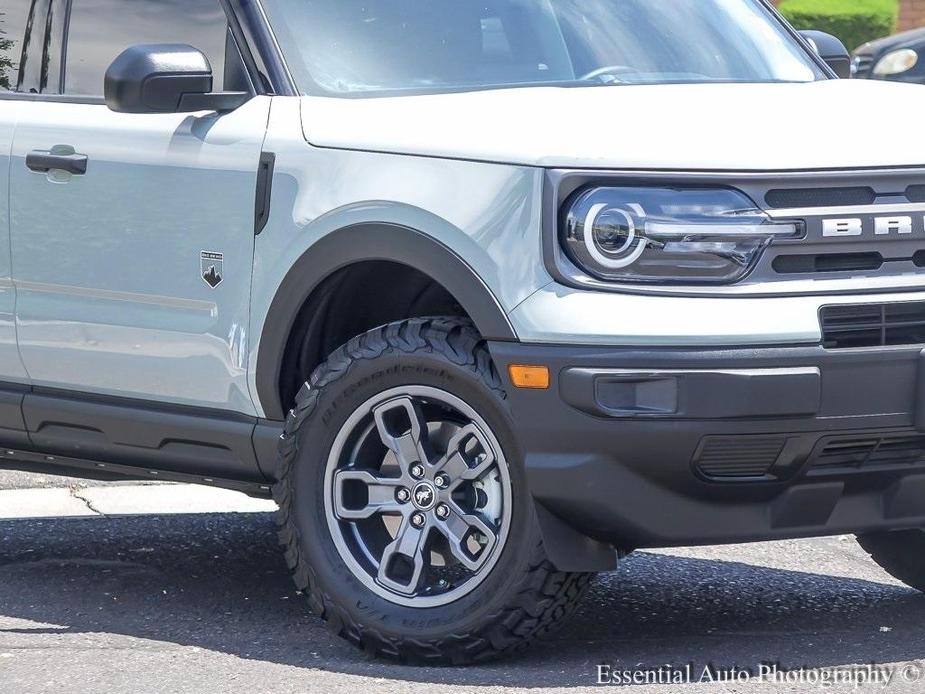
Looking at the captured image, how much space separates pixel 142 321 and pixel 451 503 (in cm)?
104

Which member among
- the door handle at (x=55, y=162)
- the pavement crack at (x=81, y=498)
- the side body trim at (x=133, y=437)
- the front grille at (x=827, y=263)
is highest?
the front grille at (x=827, y=263)

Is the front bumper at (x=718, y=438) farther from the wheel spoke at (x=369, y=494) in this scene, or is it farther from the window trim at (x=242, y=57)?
the window trim at (x=242, y=57)

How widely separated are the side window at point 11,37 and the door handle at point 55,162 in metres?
0.44

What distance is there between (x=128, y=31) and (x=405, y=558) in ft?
5.74

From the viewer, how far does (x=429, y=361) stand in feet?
13.1

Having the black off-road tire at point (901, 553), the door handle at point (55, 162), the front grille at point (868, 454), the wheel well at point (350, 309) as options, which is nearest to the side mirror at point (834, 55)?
the black off-road tire at point (901, 553)

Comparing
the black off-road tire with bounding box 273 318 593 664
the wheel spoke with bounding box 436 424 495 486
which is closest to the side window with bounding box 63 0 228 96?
the black off-road tire with bounding box 273 318 593 664

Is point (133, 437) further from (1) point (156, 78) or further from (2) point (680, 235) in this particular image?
(2) point (680, 235)

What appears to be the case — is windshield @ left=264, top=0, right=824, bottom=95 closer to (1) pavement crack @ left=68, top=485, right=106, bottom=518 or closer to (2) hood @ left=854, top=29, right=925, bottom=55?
(1) pavement crack @ left=68, top=485, right=106, bottom=518

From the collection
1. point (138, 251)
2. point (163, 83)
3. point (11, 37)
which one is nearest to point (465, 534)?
point (138, 251)

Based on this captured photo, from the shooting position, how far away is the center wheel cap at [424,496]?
4.08 m

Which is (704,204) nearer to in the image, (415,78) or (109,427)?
(415,78)

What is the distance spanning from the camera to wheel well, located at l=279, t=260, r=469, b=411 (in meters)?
4.28

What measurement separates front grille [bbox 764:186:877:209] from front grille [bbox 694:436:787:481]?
1.64 feet
